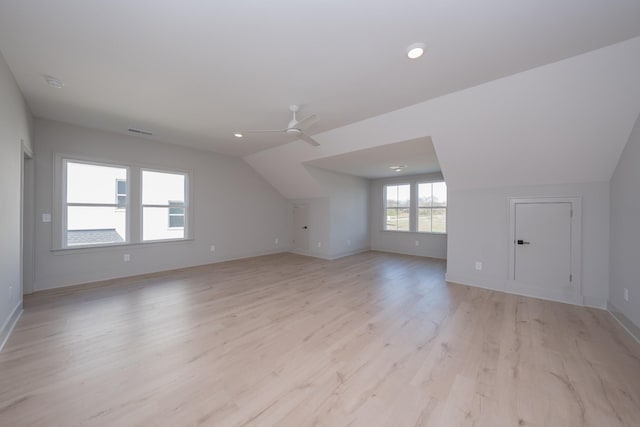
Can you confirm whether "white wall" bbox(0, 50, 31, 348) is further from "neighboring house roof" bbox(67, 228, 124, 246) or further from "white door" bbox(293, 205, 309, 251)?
"white door" bbox(293, 205, 309, 251)

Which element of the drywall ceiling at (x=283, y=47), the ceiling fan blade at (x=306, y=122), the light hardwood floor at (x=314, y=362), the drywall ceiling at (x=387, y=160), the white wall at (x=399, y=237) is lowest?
the light hardwood floor at (x=314, y=362)

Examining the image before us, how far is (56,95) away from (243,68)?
269cm

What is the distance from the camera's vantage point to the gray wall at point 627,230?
8.49 feet

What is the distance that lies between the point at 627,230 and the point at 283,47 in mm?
4225

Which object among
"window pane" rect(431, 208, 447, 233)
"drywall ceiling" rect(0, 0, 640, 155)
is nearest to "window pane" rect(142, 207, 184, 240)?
"drywall ceiling" rect(0, 0, 640, 155)

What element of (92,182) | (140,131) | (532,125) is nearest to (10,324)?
(92,182)

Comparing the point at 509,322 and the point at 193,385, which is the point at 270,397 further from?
the point at 509,322

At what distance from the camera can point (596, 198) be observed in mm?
3400

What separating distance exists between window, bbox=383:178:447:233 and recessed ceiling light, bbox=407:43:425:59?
494cm

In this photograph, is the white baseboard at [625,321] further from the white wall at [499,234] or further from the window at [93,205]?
the window at [93,205]

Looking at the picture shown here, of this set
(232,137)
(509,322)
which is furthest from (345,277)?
(232,137)

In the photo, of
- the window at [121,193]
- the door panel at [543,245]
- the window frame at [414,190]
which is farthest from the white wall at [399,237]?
the window at [121,193]

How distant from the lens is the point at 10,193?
8.50ft

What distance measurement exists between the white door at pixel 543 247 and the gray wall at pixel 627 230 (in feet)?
1.51
